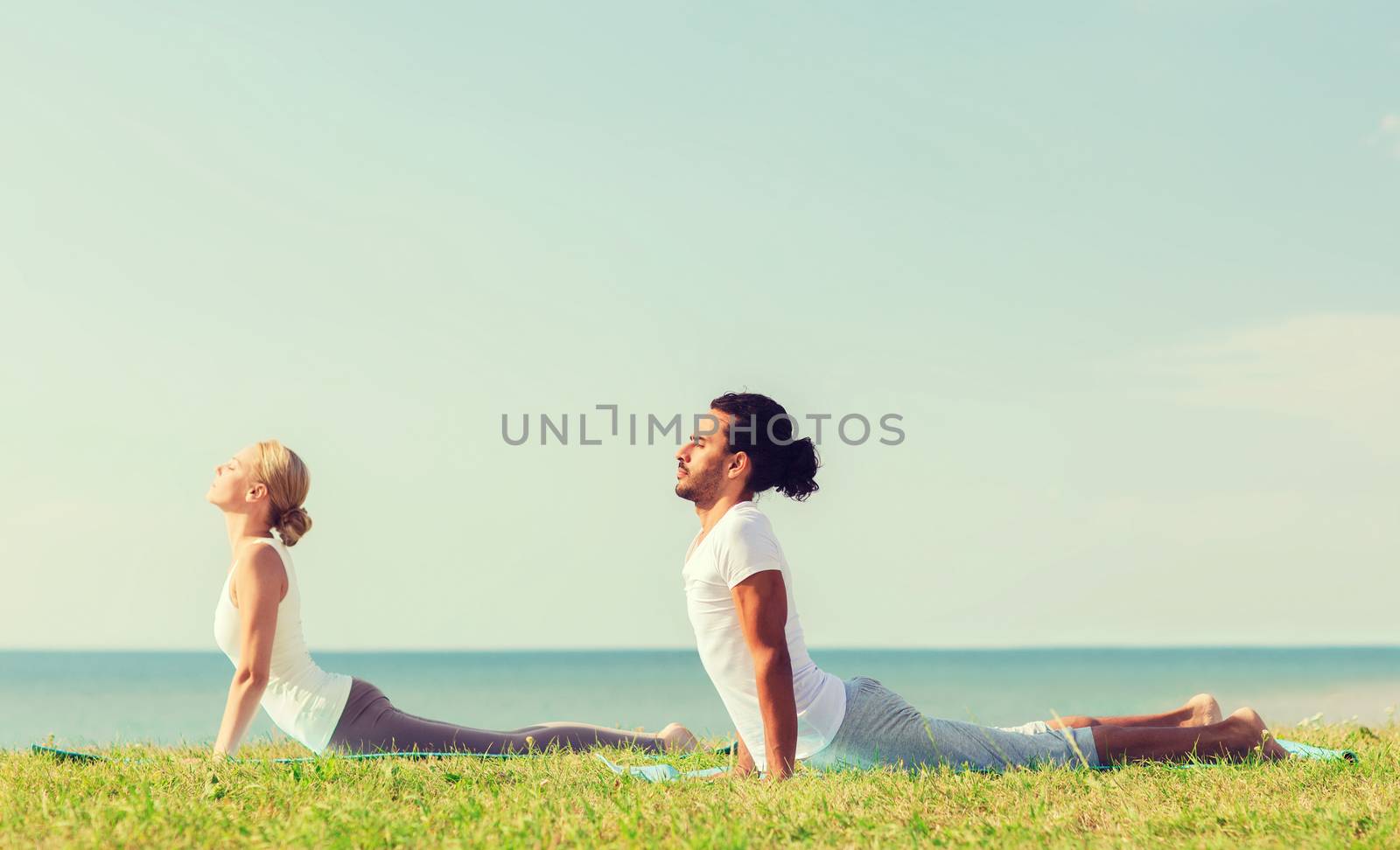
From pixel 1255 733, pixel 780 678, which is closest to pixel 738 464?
pixel 780 678

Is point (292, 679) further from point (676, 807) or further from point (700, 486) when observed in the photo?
point (676, 807)

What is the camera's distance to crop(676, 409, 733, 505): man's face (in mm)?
5602

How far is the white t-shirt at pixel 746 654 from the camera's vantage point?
5.27 m

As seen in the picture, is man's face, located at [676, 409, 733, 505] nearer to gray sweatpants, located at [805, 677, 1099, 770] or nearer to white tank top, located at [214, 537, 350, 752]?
gray sweatpants, located at [805, 677, 1099, 770]

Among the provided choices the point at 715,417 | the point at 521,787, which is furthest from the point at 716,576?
the point at 521,787

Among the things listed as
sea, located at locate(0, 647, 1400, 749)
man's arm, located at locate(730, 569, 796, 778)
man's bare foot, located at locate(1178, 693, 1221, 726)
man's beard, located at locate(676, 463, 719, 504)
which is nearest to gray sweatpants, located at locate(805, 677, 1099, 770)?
man's arm, located at locate(730, 569, 796, 778)

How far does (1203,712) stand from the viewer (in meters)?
6.03

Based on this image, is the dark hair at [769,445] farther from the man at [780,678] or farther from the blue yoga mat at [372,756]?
the blue yoga mat at [372,756]

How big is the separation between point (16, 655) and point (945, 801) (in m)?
136

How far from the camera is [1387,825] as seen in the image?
14.1 ft

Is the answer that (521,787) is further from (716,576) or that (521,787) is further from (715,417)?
(715,417)

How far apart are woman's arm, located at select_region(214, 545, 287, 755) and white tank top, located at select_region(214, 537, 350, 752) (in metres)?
0.09

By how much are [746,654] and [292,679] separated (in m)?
2.67

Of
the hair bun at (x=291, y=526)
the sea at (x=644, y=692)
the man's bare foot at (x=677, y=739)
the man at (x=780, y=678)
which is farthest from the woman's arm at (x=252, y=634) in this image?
the sea at (x=644, y=692)
